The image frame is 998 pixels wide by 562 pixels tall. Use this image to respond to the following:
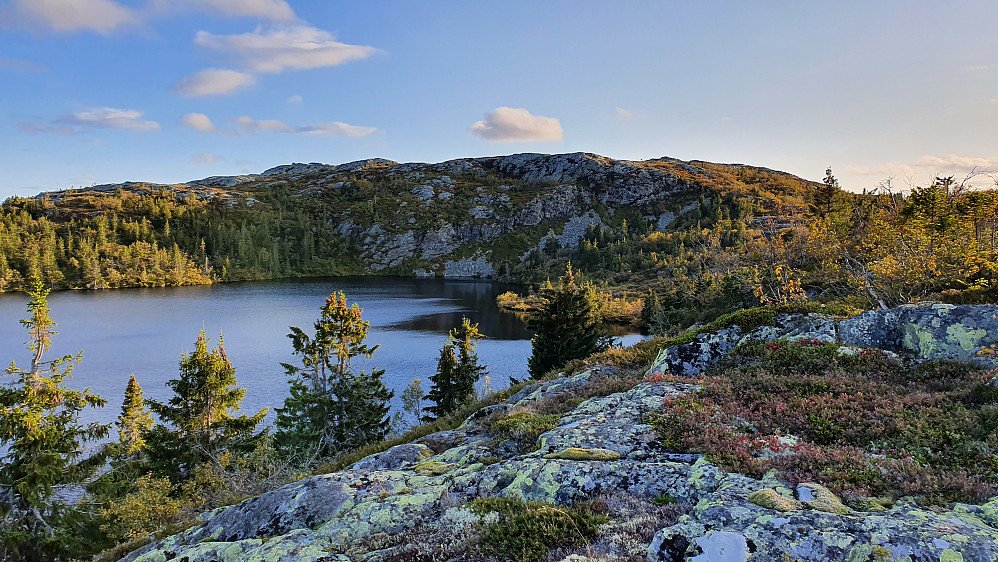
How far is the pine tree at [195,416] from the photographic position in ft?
89.0

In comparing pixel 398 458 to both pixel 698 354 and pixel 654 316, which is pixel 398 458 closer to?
pixel 698 354

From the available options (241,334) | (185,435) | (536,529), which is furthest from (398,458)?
(241,334)

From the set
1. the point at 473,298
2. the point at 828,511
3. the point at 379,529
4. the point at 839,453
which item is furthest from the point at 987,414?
the point at 473,298

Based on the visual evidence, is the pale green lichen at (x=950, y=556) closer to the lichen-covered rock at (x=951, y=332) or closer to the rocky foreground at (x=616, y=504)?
the rocky foreground at (x=616, y=504)

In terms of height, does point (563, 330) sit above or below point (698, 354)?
below

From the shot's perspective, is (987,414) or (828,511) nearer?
(828,511)

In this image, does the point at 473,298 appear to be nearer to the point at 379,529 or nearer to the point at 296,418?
the point at 296,418

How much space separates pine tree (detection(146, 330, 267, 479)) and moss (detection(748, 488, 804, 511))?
29766 mm

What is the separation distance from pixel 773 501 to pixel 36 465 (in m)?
27.5

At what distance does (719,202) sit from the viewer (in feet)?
602

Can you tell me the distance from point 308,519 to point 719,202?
20230 cm

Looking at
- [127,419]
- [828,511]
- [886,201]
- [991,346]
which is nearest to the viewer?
[828,511]

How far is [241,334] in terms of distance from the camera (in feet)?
238

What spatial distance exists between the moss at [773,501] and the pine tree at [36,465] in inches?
1047
